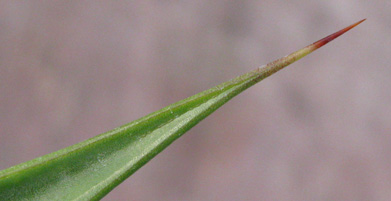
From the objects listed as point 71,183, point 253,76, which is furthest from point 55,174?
point 253,76

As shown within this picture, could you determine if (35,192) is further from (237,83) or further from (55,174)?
(237,83)

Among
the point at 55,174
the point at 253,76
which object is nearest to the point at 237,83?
the point at 253,76

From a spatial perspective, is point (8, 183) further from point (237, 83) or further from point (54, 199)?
point (237, 83)

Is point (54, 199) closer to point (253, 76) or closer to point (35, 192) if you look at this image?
point (35, 192)

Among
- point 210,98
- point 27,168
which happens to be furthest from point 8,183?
point 210,98
